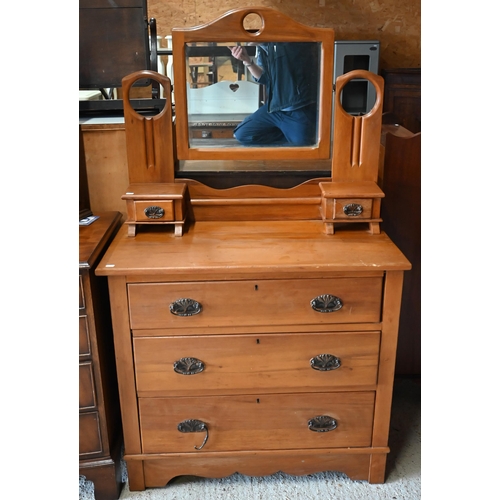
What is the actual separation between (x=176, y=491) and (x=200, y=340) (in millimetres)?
527

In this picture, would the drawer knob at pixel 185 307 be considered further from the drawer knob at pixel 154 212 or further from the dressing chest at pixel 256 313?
the drawer knob at pixel 154 212

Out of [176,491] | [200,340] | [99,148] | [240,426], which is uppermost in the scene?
[99,148]

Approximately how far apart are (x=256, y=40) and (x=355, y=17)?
3.02 m

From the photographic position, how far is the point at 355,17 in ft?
13.5

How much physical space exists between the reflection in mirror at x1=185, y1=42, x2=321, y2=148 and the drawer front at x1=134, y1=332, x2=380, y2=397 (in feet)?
1.94

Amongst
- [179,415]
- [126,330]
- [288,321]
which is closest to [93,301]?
[126,330]

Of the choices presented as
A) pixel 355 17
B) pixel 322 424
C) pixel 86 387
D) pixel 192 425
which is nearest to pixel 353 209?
pixel 322 424

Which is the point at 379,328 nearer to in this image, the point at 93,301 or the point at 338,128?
the point at 338,128

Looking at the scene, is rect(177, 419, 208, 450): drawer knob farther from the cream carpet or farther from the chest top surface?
the chest top surface

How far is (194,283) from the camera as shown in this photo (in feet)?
4.42

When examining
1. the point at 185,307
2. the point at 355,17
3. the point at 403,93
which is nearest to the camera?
the point at 185,307

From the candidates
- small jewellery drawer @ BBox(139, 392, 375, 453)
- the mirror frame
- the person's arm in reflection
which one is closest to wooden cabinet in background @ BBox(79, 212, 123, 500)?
small jewellery drawer @ BBox(139, 392, 375, 453)

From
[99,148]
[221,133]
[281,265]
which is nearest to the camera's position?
[281,265]

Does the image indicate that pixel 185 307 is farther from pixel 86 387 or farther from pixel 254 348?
pixel 86 387
